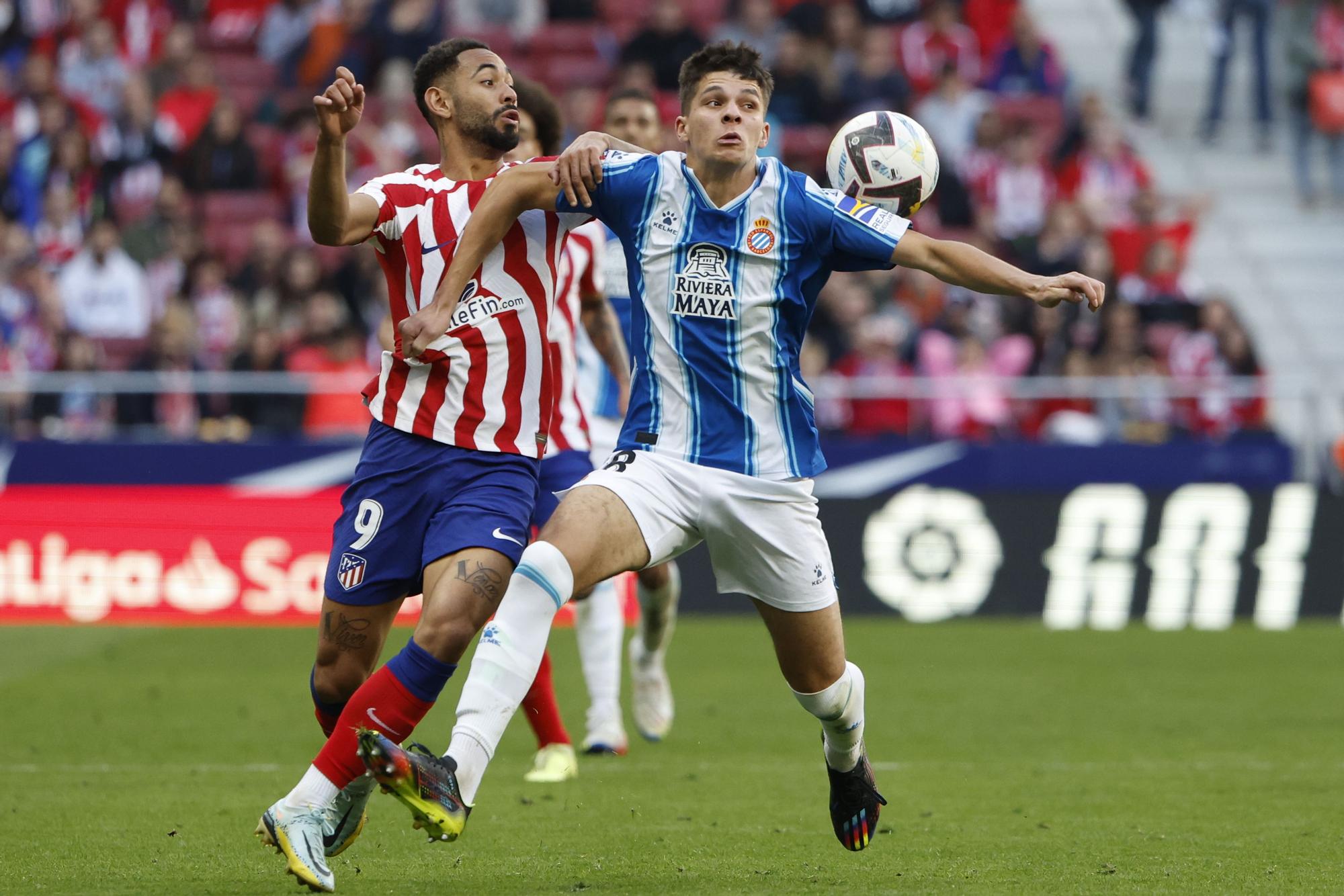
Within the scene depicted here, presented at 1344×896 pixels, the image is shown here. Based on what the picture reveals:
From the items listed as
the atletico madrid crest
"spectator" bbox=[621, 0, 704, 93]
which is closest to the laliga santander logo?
"spectator" bbox=[621, 0, 704, 93]

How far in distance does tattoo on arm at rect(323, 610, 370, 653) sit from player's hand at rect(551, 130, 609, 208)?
145cm

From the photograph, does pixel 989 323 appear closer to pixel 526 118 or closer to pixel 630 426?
pixel 526 118

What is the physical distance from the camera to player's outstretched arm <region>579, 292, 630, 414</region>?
25.6ft

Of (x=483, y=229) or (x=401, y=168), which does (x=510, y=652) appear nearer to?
(x=483, y=229)

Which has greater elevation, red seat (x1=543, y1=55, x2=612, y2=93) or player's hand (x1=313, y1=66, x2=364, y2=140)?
red seat (x1=543, y1=55, x2=612, y2=93)

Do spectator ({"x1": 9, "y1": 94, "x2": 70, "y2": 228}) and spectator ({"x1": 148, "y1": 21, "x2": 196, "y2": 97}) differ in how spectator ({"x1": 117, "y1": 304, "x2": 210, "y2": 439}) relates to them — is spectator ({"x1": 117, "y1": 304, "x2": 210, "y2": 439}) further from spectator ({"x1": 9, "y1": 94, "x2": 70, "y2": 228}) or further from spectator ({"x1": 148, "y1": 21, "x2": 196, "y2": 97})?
spectator ({"x1": 148, "y1": 21, "x2": 196, "y2": 97})

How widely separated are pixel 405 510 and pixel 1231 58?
17232mm

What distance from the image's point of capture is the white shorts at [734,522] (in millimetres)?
5262

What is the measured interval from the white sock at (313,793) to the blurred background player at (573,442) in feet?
6.53

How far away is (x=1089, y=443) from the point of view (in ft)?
45.9

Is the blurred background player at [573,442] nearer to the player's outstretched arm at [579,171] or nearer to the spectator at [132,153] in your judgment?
the player's outstretched arm at [579,171]

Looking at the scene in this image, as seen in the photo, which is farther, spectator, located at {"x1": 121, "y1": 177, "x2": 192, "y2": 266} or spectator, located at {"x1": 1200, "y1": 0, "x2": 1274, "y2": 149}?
spectator, located at {"x1": 1200, "y1": 0, "x2": 1274, "y2": 149}

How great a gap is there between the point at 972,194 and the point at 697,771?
11.2 meters

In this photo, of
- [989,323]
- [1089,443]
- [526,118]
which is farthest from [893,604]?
[526,118]
